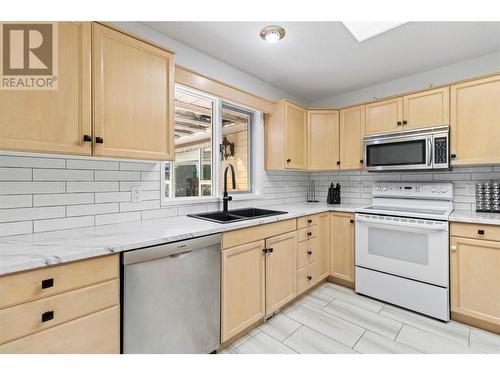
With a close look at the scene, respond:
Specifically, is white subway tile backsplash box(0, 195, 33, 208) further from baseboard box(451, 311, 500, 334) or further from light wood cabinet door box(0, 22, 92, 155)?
baseboard box(451, 311, 500, 334)

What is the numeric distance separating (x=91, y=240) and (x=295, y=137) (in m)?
2.37

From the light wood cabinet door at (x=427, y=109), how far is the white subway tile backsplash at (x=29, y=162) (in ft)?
10.2

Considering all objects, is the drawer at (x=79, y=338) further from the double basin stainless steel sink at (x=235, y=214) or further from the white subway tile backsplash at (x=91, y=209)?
the double basin stainless steel sink at (x=235, y=214)

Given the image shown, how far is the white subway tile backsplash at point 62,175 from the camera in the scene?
1.44 metres

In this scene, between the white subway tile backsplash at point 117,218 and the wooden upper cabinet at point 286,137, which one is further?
the wooden upper cabinet at point 286,137

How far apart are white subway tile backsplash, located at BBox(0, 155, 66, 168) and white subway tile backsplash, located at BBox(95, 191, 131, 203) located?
29 cm

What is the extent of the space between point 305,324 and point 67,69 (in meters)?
2.43

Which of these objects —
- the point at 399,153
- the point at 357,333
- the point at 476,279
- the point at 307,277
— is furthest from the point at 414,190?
the point at 357,333

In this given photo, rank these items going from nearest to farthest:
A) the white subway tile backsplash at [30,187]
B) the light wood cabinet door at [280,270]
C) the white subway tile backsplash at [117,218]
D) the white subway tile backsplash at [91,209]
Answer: the white subway tile backsplash at [30,187]
the white subway tile backsplash at [91,209]
the white subway tile backsplash at [117,218]
the light wood cabinet door at [280,270]

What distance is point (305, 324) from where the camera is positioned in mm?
2025

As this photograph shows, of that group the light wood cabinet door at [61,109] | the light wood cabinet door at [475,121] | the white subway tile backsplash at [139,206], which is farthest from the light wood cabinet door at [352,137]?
the light wood cabinet door at [61,109]

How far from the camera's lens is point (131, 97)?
1.52 meters

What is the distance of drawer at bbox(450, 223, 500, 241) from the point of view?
6.13ft

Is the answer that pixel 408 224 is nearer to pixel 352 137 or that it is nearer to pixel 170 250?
pixel 352 137
